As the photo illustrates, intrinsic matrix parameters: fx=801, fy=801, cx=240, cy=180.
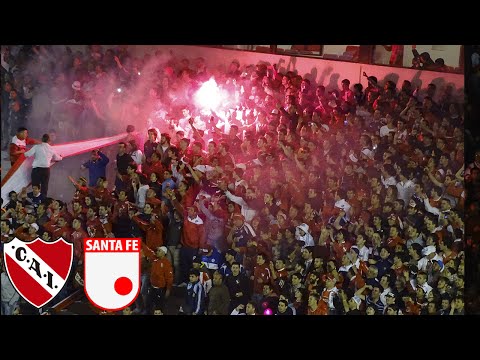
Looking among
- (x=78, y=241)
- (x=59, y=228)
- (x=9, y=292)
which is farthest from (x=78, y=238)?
(x=9, y=292)

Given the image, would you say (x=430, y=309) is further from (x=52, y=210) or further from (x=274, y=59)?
(x=52, y=210)

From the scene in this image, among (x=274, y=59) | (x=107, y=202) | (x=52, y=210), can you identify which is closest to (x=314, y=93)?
(x=274, y=59)

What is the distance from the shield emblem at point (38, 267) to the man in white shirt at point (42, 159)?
14.8 inches

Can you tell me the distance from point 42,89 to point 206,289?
174cm

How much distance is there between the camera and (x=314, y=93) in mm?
5426

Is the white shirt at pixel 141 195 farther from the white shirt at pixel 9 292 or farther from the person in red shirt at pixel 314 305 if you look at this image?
the person in red shirt at pixel 314 305

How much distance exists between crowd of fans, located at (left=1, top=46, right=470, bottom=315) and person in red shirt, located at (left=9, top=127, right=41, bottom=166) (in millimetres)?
97

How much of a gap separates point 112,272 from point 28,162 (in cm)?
93

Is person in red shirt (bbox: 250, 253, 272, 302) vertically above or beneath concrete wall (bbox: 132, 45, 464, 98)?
beneath

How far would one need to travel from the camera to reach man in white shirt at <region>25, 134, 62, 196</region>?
5355mm

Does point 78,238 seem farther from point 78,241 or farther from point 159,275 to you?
point 159,275

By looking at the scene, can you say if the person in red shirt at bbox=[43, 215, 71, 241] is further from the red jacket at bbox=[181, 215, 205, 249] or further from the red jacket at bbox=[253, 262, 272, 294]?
the red jacket at bbox=[253, 262, 272, 294]

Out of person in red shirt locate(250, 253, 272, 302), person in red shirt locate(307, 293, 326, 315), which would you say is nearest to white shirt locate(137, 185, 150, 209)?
person in red shirt locate(250, 253, 272, 302)

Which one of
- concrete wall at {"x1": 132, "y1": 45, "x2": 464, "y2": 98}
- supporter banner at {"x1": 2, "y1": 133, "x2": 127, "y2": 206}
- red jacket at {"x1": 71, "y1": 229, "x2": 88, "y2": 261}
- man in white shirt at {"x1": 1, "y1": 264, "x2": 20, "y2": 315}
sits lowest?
man in white shirt at {"x1": 1, "y1": 264, "x2": 20, "y2": 315}
